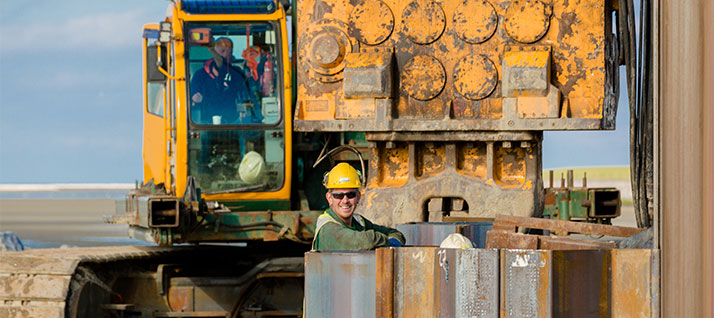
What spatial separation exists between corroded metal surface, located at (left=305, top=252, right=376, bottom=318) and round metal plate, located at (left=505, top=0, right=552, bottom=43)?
3.26 m

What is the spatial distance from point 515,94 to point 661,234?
321cm

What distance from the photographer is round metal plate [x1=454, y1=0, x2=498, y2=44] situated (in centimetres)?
745

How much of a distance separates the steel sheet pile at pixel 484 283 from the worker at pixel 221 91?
5.41 meters

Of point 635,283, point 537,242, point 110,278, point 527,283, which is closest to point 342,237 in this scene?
point 537,242

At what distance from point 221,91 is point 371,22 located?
8.83 ft

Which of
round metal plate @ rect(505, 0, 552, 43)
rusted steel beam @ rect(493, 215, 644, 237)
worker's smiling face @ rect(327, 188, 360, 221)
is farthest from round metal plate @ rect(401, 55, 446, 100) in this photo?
rusted steel beam @ rect(493, 215, 644, 237)

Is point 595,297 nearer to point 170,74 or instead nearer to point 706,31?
point 706,31

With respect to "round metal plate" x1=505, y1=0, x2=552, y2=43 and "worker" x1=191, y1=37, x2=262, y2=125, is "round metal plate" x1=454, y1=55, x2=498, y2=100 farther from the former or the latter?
"worker" x1=191, y1=37, x2=262, y2=125

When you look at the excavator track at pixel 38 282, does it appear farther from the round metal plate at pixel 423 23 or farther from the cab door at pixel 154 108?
the round metal plate at pixel 423 23

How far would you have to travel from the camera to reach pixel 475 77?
292 inches

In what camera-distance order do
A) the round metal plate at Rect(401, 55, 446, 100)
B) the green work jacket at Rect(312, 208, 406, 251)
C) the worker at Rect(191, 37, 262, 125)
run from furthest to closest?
the worker at Rect(191, 37, 262, 125), the round metal plate at Rect(401, 55, 446, 100), the green work jacket at Rect(312, 208, 406, 251)

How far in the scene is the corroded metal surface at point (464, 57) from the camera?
724 centimetres

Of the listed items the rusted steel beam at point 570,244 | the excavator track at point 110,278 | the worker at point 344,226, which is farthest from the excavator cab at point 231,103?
the rusted steel beam at point 570,244

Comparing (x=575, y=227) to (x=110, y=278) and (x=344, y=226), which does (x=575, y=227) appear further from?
(x=110, y=278)
